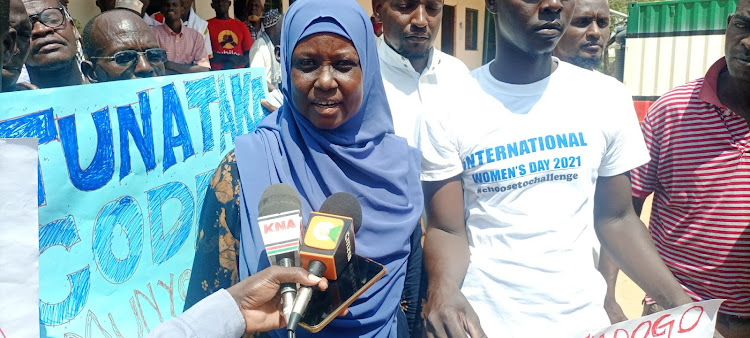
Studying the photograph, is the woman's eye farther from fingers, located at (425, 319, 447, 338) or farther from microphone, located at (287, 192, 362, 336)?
fingers, located at (425, 319, 447, 338)

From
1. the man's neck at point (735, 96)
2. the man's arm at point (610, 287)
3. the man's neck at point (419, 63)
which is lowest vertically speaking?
the man's arm at point (610, 287)

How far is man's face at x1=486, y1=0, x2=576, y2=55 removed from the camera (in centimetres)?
189

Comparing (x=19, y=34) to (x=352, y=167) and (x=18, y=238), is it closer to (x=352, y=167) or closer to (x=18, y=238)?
(x=18, y=238)

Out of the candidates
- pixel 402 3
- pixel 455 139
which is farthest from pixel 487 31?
pixel 455 139

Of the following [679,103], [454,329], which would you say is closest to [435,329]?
[454,329]

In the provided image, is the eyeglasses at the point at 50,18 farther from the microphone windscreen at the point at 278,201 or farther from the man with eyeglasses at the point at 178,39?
the man with eyeglasses at the point at 178,39

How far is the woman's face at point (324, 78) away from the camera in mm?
1879

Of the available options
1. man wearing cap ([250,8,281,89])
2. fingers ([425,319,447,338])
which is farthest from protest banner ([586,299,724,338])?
man wearing cap ([250,8,281,89])

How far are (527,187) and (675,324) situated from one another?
1.85ft

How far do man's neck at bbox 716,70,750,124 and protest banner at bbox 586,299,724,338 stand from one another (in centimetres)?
86

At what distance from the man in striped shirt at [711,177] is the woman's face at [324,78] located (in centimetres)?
128

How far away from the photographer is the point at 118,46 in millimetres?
3064

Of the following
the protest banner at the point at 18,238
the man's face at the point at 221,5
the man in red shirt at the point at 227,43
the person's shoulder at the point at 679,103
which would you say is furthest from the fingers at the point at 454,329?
the man's face at the point at 221,5

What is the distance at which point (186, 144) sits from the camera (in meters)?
2.17
